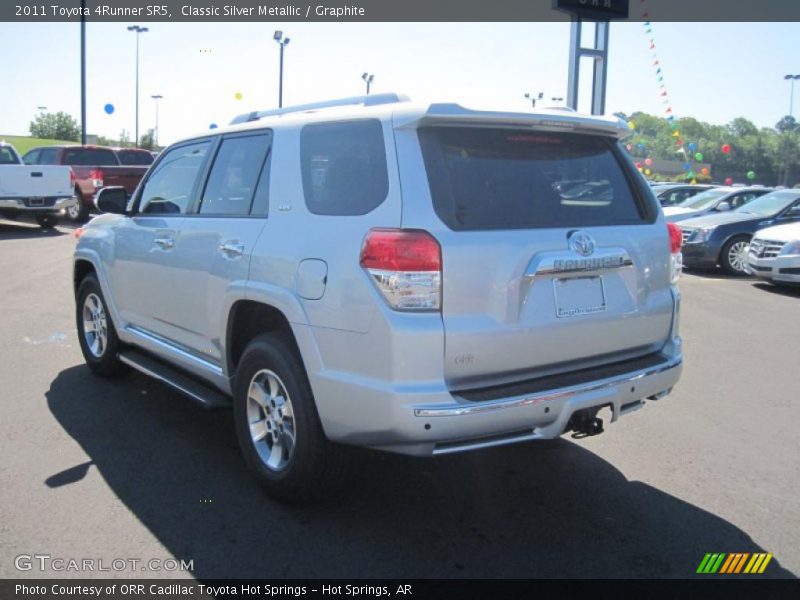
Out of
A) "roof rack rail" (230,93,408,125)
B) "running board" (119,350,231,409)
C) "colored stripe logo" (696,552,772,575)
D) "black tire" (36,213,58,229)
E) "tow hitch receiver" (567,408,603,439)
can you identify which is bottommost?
"colored stripe logo" (696,552,772,575)

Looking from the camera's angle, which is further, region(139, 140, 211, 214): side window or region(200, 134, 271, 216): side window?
region(139, 140, 211, 214): side window

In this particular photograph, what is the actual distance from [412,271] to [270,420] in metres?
1.30

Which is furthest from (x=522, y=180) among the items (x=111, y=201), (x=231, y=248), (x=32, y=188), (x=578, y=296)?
(x=32, y=188)

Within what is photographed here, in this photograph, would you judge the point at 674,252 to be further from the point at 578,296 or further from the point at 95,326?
the point at 95,326

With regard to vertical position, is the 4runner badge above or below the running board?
above

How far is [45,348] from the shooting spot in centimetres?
703

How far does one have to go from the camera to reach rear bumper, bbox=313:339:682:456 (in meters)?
3.14

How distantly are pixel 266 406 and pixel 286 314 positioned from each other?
610 mm

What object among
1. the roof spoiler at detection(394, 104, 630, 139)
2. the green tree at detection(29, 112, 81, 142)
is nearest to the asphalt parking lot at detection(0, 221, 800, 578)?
the roof spoiler at detection(394, 104, 630, 139)

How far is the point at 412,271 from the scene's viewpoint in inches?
125

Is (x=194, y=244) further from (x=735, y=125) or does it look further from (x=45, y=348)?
(x=735, y=125)

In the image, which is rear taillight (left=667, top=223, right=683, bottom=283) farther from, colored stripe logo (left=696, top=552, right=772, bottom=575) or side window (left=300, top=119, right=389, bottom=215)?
side window (left=300, top=119, right=389, bottom=215)

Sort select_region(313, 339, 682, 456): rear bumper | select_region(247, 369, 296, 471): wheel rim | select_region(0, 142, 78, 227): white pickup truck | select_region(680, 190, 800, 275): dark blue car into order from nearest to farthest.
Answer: select_region(313, 339, 682, 456): rear bumper, select_region(247, 369, 296, 471): wheel rim, select_region(680, 190, 800, 275): dark blue car, select_region(0, 142, 78, 227): white pickup truck

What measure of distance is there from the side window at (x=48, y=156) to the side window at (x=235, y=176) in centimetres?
1733
